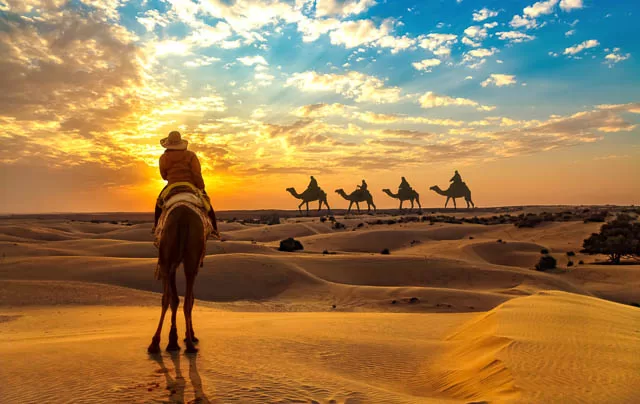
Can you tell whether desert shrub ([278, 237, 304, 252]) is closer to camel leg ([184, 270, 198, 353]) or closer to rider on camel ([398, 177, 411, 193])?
camel leg ([184, 270, 198, 353])

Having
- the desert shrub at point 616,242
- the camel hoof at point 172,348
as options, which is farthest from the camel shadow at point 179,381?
the desert shrub at point 616,242

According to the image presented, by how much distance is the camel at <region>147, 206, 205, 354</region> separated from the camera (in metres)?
6.75

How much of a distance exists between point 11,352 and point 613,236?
32.5 metres

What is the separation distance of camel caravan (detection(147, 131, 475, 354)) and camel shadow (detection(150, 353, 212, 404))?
1.84 feet

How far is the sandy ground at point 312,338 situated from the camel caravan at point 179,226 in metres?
0.63

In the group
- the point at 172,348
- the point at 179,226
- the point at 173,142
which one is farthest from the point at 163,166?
the point at 172,348

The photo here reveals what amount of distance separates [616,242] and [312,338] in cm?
Result: 2698

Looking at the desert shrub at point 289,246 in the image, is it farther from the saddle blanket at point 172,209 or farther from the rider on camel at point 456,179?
the rider on camel at point 456,179

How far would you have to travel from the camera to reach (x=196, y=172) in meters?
8.10

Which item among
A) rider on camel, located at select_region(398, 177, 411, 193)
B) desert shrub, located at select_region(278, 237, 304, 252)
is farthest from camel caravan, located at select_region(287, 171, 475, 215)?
desert shrub, located at select_region(278, 237, 304, 252)

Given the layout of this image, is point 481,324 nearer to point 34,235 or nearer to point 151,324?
point 151,324

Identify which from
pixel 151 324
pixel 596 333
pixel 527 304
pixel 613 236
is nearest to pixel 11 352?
pixel 151 324

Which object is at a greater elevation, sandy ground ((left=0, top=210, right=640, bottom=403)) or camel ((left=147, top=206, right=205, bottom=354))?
camel ((left=147, top=206, right=205, bottom=354))

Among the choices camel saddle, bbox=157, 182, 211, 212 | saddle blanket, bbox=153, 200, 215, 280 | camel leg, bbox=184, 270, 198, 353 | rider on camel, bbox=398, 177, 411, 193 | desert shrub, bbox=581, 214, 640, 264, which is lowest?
desert shrub, bbox=581, 214, 640, 264
